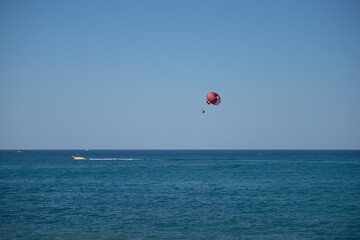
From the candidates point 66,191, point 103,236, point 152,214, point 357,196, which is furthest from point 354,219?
point 66,191

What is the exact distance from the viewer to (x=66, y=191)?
45000 mm

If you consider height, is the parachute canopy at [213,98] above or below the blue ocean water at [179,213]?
above

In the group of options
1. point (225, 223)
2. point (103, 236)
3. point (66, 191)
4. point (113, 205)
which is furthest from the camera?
point (66, 191)

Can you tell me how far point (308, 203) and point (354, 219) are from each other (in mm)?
7426

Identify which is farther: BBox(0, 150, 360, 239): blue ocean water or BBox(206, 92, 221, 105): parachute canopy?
BBox(206, 92, 221, 105): parachute canopy

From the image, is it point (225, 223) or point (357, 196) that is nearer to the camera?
point (225, 223)

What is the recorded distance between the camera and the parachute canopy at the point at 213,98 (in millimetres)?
41991

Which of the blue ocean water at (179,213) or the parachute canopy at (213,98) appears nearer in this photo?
the blue ocean water at (179,213)

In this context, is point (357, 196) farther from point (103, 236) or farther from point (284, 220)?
point (103, 236)

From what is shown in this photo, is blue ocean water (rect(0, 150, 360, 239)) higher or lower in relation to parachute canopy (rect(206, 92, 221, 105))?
lower

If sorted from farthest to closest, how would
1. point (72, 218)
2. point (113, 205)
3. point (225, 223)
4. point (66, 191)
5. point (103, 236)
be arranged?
point (66, 191)
point (113, 205)
point (72, 218)
point (225, 223)
point (103, 236)

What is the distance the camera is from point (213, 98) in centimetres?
4222

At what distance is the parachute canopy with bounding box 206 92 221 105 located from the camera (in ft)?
138

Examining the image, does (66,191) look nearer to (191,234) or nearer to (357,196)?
(191,234)
